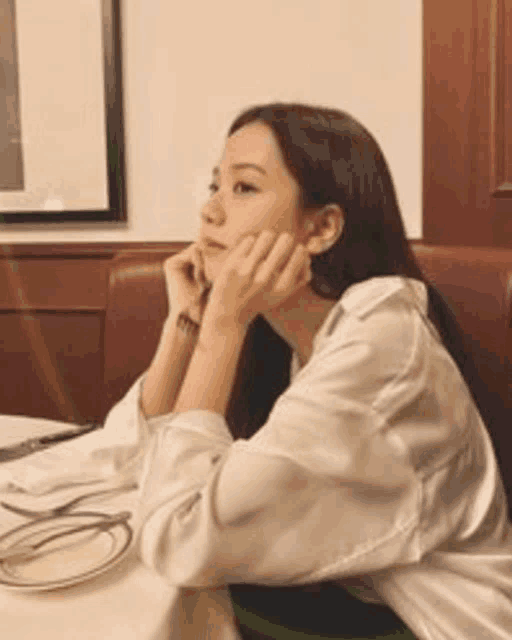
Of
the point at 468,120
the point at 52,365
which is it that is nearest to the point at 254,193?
the point at 468,120

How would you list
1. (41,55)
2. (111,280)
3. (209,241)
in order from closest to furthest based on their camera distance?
(209,241) → (111,280) → (41,55)

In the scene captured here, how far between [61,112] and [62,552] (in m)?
1.48

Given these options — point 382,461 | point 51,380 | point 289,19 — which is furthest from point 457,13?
point 51,380

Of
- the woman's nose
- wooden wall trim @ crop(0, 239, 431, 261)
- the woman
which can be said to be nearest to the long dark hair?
the woman

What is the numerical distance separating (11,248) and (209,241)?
1.14 meters

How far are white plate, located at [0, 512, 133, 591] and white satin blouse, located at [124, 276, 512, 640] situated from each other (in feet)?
0.11

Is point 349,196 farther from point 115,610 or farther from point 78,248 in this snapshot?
point 78,248

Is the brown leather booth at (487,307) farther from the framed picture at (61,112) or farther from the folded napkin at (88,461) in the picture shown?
the framed picture at (61,112)

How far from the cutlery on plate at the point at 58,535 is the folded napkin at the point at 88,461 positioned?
0.49 ft

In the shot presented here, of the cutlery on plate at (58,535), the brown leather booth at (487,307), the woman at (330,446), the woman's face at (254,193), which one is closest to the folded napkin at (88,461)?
the woman at (330,446)

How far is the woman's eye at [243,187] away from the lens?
39.6 inches

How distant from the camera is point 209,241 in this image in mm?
1056

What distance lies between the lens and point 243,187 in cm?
101

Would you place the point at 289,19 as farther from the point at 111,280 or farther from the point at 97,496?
the point at 97,496
